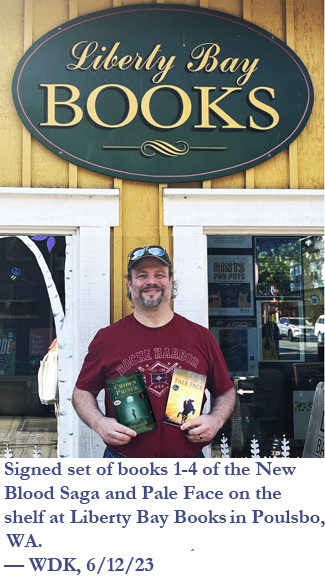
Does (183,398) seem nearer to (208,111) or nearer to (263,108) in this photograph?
(208,111)

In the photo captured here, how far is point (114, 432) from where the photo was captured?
8.84 ft

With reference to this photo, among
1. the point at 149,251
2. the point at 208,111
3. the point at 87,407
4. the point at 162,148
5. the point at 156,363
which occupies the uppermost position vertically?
the point at 208,111

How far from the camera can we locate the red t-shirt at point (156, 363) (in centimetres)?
274

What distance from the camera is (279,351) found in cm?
387

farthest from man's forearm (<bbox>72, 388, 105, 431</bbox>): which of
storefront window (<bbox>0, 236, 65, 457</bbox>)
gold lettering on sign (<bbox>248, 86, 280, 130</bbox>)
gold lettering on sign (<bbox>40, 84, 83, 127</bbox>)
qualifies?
gold lettering on sign (<bbox>248, 86, 280, 130</bbox>)

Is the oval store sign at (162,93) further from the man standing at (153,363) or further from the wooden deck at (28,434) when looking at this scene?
the wooden deck at (28,434)

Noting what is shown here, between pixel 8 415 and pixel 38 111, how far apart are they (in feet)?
6.56

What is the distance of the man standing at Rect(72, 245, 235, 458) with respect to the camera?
8.98ft

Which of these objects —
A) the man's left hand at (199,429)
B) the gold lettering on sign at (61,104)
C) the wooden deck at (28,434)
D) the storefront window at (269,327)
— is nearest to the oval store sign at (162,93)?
the gold lettering on sign at (61,104)

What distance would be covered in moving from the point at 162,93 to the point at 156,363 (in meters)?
1.74
